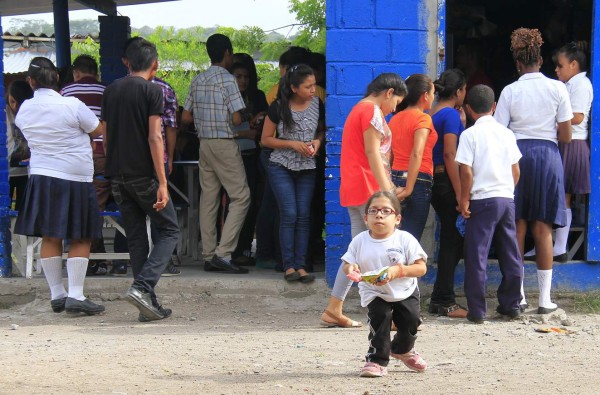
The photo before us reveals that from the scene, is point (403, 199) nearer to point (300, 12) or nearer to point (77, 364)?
point (77, 364)

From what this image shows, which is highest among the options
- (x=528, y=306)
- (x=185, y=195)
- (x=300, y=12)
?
(x=300, y=12)

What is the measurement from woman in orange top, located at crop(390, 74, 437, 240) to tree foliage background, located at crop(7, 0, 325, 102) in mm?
11686

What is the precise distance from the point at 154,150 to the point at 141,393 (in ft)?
7.68

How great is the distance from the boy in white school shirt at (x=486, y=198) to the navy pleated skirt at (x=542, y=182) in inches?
11.1

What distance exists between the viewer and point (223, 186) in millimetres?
8477

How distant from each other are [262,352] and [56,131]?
8.01 feet

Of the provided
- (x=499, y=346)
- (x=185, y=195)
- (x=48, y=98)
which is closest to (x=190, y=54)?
(x=185, y=195)

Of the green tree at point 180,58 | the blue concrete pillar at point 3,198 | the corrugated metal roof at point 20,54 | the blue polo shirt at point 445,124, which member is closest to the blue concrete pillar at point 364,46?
the blue polo shirt at point 445,124

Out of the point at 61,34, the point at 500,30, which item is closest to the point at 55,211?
the point at 500,30

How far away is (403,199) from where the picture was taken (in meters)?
6.79

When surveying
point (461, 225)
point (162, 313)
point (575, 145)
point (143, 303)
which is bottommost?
point (162, 313)

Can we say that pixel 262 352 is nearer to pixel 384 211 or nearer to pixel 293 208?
pixel 384 211

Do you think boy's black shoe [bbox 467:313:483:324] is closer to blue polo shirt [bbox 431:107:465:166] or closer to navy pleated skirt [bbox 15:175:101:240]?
blue polo shirt [bbox 431:107:465:166]

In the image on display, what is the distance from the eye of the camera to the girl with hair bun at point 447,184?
6938mm
